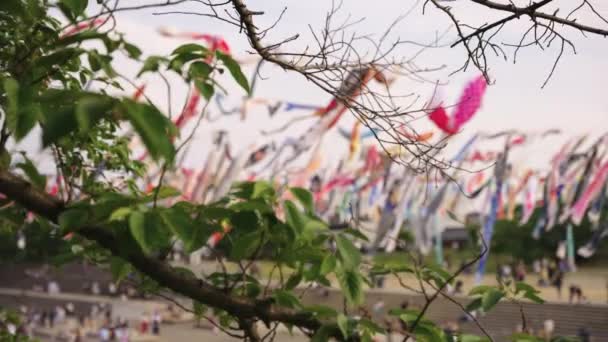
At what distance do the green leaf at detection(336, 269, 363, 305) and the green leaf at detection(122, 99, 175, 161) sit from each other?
63 centimetres

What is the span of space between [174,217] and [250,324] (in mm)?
466

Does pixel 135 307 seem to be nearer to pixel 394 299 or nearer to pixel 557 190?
pixel 394 299

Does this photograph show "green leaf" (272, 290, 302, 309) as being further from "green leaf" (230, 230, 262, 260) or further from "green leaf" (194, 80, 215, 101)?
"green leaf" (194, 80, 215, 101)

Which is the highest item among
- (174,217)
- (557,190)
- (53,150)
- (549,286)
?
(557,190)

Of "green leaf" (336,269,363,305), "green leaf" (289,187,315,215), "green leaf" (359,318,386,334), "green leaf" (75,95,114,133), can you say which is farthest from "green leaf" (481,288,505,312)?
"green leaf" (75,95,114,133)

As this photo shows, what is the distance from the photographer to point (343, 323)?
5.06 feet

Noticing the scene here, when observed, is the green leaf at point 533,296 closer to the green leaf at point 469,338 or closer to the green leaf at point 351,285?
the green leaf at point 469,338

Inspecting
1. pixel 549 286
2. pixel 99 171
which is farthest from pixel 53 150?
pixel 549 286

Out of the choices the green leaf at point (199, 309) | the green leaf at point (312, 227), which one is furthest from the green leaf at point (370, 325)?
A: the green leaf at point (199, 309)

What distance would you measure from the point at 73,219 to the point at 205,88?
13.7 inches

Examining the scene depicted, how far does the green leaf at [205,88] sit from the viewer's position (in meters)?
1.36

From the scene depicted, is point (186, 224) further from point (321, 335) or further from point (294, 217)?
point (321, 335)

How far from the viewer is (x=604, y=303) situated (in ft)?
68.2

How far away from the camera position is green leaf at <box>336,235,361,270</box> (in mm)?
1387
